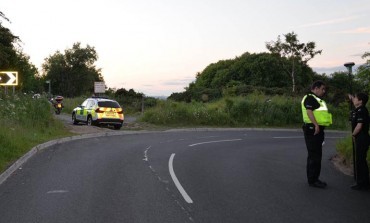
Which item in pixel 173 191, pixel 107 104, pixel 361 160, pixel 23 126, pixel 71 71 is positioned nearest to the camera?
pixel 173 191

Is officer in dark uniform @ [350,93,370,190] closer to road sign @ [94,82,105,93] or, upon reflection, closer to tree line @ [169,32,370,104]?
road sign @ [94,82,105,93]

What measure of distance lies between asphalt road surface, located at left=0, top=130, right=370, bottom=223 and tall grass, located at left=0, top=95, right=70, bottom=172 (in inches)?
25.6

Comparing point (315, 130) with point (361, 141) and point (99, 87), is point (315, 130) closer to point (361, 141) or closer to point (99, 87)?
point (361, 141)

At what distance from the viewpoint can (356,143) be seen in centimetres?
818

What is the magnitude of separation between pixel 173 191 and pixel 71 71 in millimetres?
76337

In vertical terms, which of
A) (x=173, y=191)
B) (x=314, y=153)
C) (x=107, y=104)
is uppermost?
(x=107, y=104)

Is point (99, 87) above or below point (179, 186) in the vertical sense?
above

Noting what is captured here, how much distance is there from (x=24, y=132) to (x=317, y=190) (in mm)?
10981

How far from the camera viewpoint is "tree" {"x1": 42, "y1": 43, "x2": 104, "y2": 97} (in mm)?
79375

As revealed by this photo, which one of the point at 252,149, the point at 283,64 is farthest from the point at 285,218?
the point at 283,64

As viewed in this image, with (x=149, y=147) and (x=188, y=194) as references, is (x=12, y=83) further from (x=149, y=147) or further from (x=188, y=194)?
A: (x=188, y=194)

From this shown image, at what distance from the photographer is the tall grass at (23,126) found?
38.6ft

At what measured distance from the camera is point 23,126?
16562 millimetres

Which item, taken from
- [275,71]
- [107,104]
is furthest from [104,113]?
[275,71]
